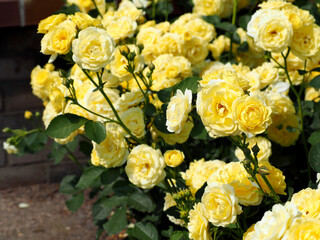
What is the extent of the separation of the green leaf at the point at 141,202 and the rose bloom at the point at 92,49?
30.7 inches

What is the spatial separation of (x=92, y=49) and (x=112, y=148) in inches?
11.8

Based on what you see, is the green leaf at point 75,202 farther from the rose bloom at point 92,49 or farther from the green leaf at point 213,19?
the rose bloom at point 92,49

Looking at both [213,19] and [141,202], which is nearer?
[141,202]

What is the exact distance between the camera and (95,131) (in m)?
1.24

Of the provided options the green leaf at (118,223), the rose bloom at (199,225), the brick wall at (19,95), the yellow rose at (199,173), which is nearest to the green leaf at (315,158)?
the yellow rose at (199,173)

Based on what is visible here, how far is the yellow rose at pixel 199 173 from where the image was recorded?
128cm

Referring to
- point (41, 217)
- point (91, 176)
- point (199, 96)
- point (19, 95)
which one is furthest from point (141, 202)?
point (19, 95)

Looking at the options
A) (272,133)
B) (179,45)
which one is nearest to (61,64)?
(179,45)

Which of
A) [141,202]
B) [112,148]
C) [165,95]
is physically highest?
[165,95]

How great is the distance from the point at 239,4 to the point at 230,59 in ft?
1.00

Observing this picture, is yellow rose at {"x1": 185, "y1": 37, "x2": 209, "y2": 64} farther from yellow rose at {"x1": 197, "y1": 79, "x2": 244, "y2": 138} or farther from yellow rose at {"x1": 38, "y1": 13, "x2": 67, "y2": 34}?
yellow rose at {"x1": 197, "y1": 79, "x2": 244, "y2": 138}

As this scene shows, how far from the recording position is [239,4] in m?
2.08

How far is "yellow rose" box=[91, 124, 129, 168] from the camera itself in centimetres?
132

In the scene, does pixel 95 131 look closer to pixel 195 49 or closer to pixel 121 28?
pixel 121 28
